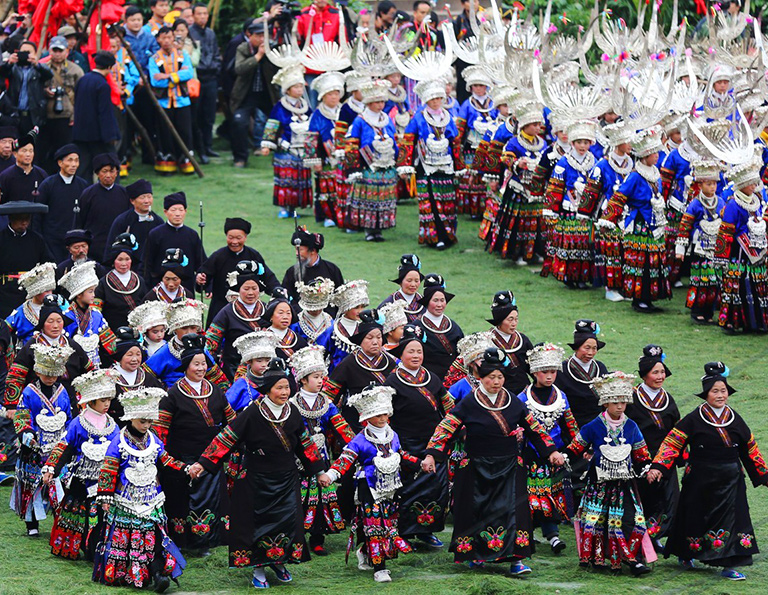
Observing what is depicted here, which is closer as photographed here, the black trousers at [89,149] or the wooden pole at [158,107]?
the black trousers at [89,149]

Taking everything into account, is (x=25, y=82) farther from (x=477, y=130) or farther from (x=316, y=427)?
(x=316, y=427)

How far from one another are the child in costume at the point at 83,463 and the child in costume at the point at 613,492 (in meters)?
2.93

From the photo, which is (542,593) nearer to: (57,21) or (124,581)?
(124,581)

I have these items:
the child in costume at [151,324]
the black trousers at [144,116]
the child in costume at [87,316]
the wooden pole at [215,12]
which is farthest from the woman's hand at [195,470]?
the wooden pole at [215,12]

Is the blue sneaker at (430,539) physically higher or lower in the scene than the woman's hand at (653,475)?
lower

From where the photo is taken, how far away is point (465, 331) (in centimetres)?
1371

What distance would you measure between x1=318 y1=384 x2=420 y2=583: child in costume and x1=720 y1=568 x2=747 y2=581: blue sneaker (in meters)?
1.91

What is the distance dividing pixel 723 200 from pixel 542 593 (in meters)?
6.46

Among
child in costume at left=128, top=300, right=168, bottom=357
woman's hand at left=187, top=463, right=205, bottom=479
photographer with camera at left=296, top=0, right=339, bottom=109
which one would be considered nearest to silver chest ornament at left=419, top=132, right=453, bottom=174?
photographer with camera at left=296, top=0, right=339, bottom=109

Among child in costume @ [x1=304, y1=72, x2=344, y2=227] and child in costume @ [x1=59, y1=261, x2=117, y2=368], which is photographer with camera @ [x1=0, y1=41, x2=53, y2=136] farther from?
child in costume @ [x1=59, y1=261, x2=117, y2=368]

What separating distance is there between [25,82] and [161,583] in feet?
30.8

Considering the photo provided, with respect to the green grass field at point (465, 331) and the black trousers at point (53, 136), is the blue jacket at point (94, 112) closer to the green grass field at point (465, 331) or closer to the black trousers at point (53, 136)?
the black trousers at point (53, 136)

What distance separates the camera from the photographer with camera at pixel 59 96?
16.9m

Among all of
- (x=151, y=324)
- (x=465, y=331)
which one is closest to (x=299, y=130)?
(x=465, y=331)
